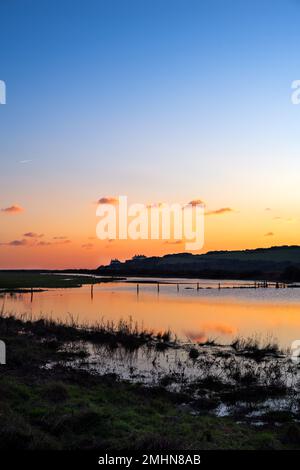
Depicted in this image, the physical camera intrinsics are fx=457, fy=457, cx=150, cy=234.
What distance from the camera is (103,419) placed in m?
11.5

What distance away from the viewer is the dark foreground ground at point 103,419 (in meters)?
9.75

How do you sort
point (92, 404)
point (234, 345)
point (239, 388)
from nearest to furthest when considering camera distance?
point (92, 404) → point (239, 388) → point (234, 345)

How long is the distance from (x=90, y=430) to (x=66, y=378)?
7.20m

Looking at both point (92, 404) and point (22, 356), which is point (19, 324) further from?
point (92, 404)

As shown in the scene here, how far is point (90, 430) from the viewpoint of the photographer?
10.8 m

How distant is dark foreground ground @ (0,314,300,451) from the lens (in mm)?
9750

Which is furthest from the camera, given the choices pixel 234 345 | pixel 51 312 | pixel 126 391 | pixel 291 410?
pixel 51 312

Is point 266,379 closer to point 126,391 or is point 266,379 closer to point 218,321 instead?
point 126,391

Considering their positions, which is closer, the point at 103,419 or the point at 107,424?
the point at 107,424

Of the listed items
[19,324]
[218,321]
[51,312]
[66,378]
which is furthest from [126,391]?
[51,312]

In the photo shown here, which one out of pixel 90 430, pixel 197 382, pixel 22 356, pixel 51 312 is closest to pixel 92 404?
pixel 90 430

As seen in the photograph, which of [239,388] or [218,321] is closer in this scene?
[239,388]
